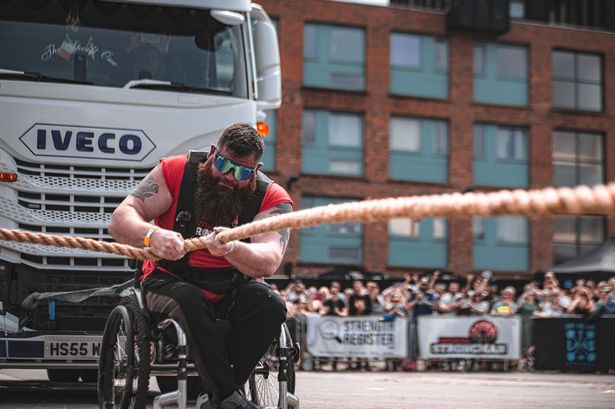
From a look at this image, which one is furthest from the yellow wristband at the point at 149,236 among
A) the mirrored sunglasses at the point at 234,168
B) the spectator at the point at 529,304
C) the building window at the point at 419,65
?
the building window at the point at 419,65

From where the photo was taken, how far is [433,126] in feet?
127

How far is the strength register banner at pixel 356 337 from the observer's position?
61.9 ft

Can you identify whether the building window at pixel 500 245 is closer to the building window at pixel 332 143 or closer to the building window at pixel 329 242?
the building window at pixel 329 242

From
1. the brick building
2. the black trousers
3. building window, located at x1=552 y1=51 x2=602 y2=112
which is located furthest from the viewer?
building window, located at x1=552 y1=51 x2=602 y2=112

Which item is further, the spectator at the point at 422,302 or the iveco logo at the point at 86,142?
the spectator at the point at 422,302

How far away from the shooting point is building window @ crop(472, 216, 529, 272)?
38.6 m

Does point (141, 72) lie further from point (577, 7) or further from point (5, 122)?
point (577, 7)

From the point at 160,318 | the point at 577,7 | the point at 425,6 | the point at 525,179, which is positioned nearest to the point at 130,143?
the point at 160,318

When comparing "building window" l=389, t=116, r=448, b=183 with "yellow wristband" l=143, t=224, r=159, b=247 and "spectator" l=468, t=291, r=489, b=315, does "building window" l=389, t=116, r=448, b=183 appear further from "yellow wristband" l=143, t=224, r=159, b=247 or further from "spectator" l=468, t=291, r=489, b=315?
"yellow wristband" l=143, t=224, r=159, b=247

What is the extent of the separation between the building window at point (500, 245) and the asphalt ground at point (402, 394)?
2304 centimetres

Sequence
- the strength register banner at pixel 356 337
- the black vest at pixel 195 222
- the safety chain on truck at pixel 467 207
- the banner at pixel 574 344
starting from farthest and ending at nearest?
the strength register banner at pixel 356 337 → the banner at pixel 574 344 → the black vest at pixel 195 222 → the safety chain on truck at pixel 467 207

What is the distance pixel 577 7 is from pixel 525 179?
12.0 meters

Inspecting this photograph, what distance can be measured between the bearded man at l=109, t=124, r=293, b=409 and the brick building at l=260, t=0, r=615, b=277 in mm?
30340

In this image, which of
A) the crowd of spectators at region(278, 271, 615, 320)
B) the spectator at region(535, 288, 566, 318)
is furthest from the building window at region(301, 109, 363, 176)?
the spectator at region(535, 288, 566, 318)
